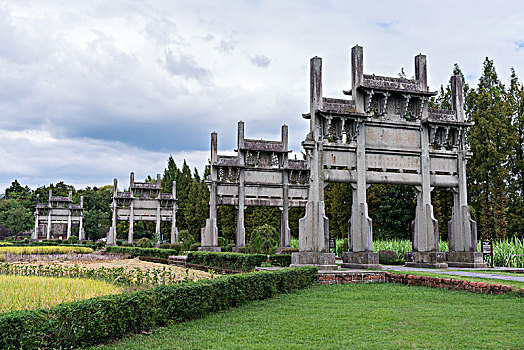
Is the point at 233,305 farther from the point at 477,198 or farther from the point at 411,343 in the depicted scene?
the point at 477,198

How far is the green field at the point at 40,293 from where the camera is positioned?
7.62 meters

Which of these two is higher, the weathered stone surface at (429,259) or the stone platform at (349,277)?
the weathered stone surface at (429,259)

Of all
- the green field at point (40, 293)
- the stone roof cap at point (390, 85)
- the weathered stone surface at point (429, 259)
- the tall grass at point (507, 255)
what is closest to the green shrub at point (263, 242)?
the weathered stone surface at point (429, 259)

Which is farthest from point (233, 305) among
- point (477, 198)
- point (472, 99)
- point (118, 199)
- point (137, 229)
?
point (137, 229)

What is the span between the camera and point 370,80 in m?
17.5

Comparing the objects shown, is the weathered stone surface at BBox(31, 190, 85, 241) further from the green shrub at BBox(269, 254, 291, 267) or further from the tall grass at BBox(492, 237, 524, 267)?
the tall grass at BBox(492, 237, 524, 267)

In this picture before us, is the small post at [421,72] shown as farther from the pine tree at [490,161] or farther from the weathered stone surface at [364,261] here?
the pine tree at [490,161]

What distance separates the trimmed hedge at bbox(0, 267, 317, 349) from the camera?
5.49 m

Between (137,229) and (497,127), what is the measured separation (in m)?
51.4

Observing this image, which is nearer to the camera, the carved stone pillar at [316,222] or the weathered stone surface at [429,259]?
the carved stone pillar at [316,222]

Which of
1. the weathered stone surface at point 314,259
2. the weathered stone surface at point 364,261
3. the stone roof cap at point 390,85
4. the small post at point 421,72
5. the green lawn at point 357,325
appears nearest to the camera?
the green lawn at point 357,325

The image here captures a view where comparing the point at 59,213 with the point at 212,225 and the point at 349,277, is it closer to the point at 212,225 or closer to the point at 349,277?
the point at 212,225

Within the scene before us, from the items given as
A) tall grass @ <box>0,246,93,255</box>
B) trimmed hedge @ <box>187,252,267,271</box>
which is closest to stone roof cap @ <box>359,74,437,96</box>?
trimmed hedge @ <box>187,252,267,271</box>

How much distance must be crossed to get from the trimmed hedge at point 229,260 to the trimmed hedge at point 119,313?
Answer: 6.28 meters
